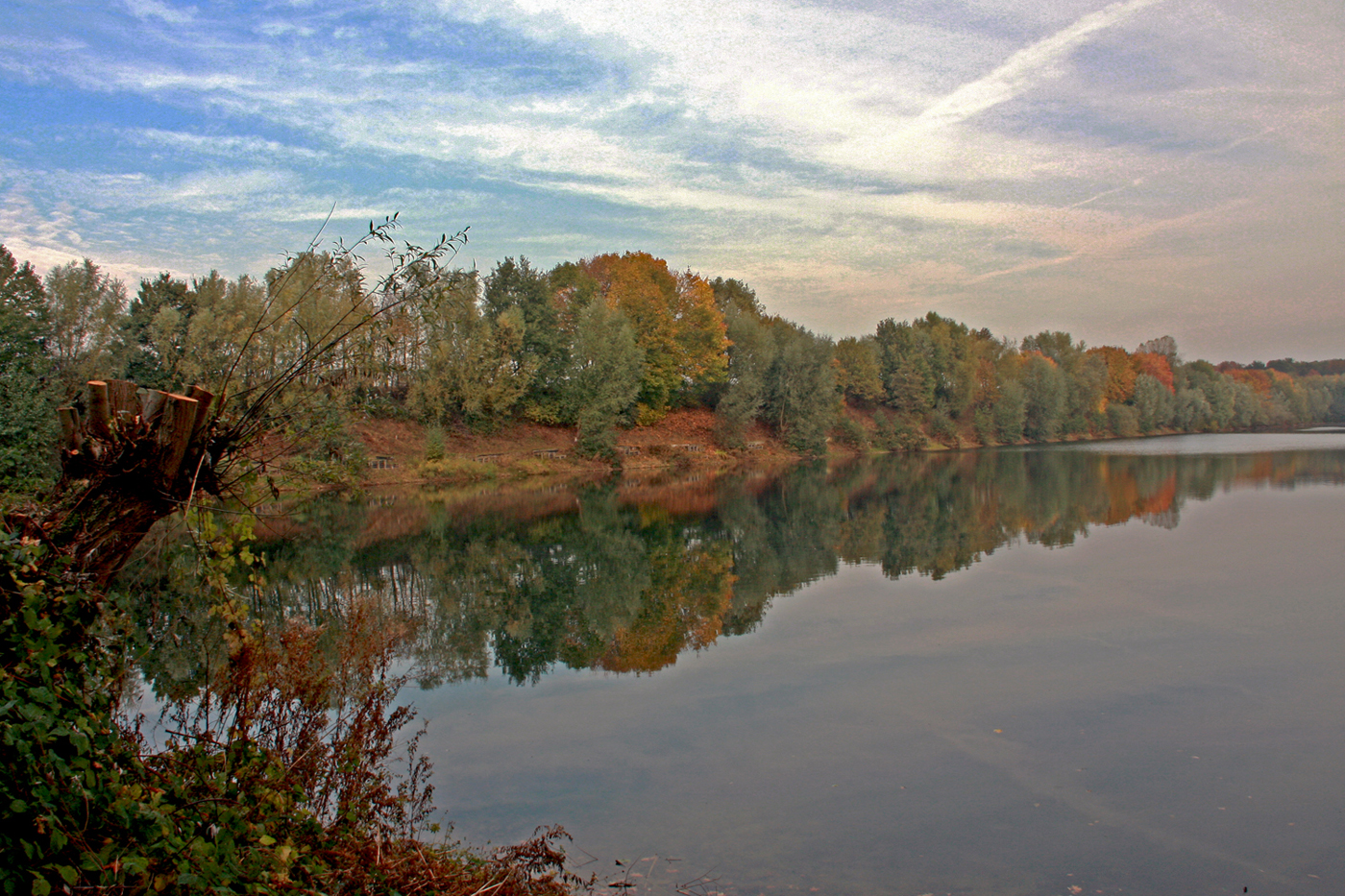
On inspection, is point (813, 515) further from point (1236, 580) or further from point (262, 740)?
point (262, 740)

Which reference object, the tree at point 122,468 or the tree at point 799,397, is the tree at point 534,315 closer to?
the tree at point 799,397

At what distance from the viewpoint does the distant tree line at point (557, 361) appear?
18.5ft

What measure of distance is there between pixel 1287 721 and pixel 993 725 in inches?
121

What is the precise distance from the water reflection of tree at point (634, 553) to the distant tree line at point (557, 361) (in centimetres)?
326

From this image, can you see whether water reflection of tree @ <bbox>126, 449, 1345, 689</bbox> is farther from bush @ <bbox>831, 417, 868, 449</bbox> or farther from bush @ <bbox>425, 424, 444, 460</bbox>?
bush @ <bbox>831, 417, 868, 449</bbox>

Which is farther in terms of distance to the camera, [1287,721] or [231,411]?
[1287,721]

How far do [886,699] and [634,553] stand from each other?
1109 centimetres

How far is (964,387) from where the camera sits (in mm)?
80312

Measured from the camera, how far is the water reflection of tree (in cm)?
1237

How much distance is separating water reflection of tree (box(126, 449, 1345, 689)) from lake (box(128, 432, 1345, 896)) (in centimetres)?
13

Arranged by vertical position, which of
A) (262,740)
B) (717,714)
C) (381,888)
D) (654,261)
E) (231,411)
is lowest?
(717,714)

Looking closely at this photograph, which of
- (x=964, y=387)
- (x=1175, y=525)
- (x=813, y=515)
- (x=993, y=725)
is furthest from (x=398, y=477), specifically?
(x=964, y=387)

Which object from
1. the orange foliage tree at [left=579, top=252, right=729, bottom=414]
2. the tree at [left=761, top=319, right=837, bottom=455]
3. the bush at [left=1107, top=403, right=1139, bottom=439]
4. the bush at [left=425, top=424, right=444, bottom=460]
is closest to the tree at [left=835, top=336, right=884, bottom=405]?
the tree at [left=761, top=319, right=837, bottom=455]

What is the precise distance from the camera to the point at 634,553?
20.0 meters
